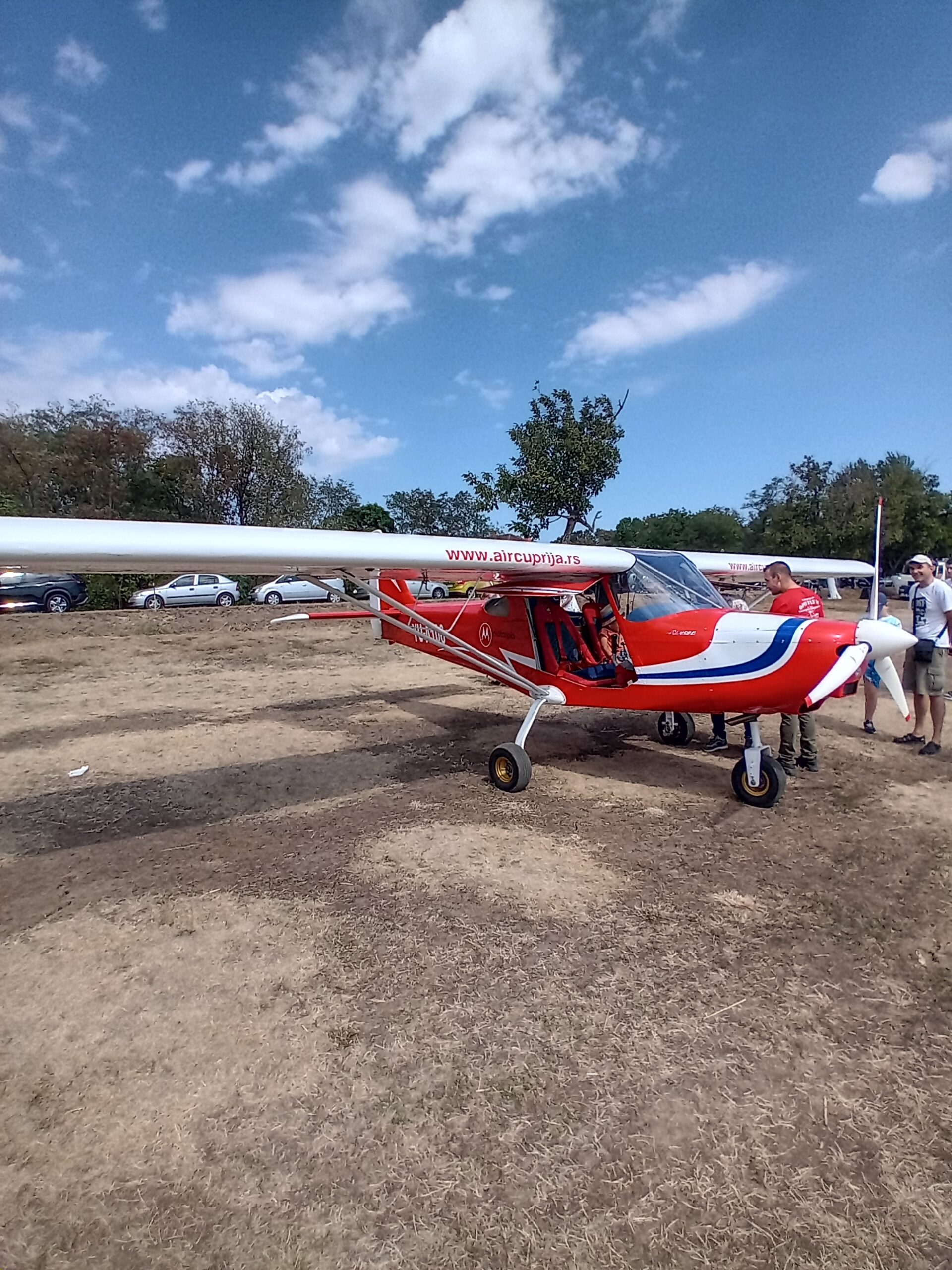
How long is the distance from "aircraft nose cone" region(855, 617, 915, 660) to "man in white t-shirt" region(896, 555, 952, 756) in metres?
2.60

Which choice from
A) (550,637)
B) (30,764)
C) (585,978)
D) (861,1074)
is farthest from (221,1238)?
(30,764)

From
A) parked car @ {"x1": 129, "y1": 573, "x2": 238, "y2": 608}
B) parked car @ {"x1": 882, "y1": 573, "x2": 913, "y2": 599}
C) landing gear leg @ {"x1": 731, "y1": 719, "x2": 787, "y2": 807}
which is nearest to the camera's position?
landing gear leg @ {"x1": 731, "y1": 719, "x2": 787, "y2": 807}

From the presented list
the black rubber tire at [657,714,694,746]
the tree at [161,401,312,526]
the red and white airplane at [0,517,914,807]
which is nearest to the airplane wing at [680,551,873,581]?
the red and white airplane at [0,517,914,807]

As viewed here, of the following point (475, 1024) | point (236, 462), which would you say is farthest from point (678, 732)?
point (236, 462)

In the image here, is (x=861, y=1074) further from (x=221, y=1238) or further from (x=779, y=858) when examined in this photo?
(x=221, y=1238)

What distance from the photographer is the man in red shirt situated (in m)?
6.37

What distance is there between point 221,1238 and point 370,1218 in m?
0.46

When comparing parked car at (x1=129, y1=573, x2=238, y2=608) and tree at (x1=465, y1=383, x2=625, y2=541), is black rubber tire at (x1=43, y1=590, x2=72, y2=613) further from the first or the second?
tree at (x1=465, y1=383, x2=625, y2=541)

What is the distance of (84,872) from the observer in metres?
4.64

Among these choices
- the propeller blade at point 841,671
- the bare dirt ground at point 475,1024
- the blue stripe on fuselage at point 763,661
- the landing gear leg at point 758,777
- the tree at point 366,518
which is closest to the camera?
the bare dirt ground at point 475,1024

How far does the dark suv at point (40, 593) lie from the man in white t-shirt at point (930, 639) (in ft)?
82.4

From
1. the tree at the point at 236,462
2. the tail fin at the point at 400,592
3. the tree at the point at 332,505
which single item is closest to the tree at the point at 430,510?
the tree at the point at 332,505

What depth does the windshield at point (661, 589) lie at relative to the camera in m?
6.00

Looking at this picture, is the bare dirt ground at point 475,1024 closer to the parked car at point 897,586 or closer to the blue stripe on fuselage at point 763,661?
the blue stripe on fuselage at point 763,661
